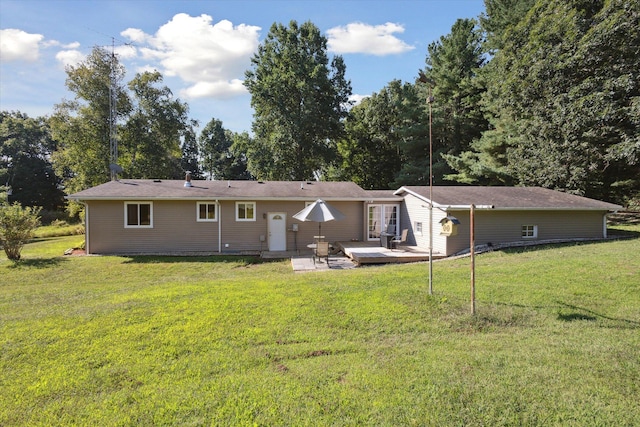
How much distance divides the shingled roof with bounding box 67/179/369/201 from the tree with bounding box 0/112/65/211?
28080mm

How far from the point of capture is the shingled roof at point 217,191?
48.4 ft

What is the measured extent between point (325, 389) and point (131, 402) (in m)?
2.02

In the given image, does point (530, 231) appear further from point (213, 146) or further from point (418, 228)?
point (213, 146)

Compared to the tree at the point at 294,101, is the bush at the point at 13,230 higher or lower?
lower

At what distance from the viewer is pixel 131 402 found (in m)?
3.63

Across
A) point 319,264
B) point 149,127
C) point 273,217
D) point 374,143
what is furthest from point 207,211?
point 374,143

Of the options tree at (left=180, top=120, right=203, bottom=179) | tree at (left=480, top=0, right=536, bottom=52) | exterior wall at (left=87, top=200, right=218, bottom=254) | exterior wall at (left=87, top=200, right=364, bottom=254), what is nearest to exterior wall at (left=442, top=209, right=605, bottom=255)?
exterior wall at (left=87, top=200, right=364, bottom=254)

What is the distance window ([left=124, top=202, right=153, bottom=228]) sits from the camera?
15.0 m

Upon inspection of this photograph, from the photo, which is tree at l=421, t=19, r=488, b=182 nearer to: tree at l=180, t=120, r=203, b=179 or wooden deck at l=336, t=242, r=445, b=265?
wooden deck at l=336, t=242, r=445, b=265

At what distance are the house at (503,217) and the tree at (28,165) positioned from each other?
38.8 m

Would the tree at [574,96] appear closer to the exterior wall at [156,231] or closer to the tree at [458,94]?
the tree at [458,94]

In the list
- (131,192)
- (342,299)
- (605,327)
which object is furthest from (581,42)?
(131,192)

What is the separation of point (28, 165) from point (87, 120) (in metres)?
19.9

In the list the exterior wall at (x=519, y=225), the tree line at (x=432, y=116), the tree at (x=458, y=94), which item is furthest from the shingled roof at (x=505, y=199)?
the tree at (x=458, y=94)
